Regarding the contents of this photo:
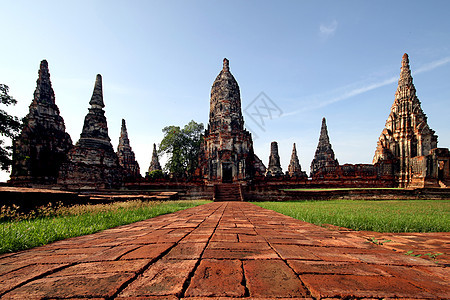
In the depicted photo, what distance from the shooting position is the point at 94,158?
56.0ft

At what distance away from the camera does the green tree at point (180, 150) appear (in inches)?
1169

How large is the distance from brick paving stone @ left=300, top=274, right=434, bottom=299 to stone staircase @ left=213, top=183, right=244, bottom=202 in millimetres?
12908

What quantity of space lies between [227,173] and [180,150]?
11068 millimetres

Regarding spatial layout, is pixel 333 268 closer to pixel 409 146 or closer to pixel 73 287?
pixel 73 287

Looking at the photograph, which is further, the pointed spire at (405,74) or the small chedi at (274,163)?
the small chedi at (274,163)

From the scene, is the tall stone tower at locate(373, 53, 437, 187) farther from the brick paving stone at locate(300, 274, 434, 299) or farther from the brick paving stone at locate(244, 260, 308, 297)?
the brick paving stone at locate(244, 260, 308, 297)

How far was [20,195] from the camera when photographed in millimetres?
4789

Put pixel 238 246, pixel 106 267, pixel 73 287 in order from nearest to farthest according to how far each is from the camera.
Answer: pixel 73 287 → pixel 106 267 → pixel 238 246

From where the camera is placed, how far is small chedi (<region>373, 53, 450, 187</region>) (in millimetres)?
19969

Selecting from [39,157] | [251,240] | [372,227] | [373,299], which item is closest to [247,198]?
[372,227]

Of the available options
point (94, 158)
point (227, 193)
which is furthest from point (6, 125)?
point (227, 193)

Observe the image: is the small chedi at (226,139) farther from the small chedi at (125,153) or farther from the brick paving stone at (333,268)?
the brick paving stone at (333,268)

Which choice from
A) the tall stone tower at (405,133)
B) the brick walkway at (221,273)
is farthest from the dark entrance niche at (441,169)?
the brick walkway at (221,273)

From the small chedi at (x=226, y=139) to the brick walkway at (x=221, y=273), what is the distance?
1808 cm
